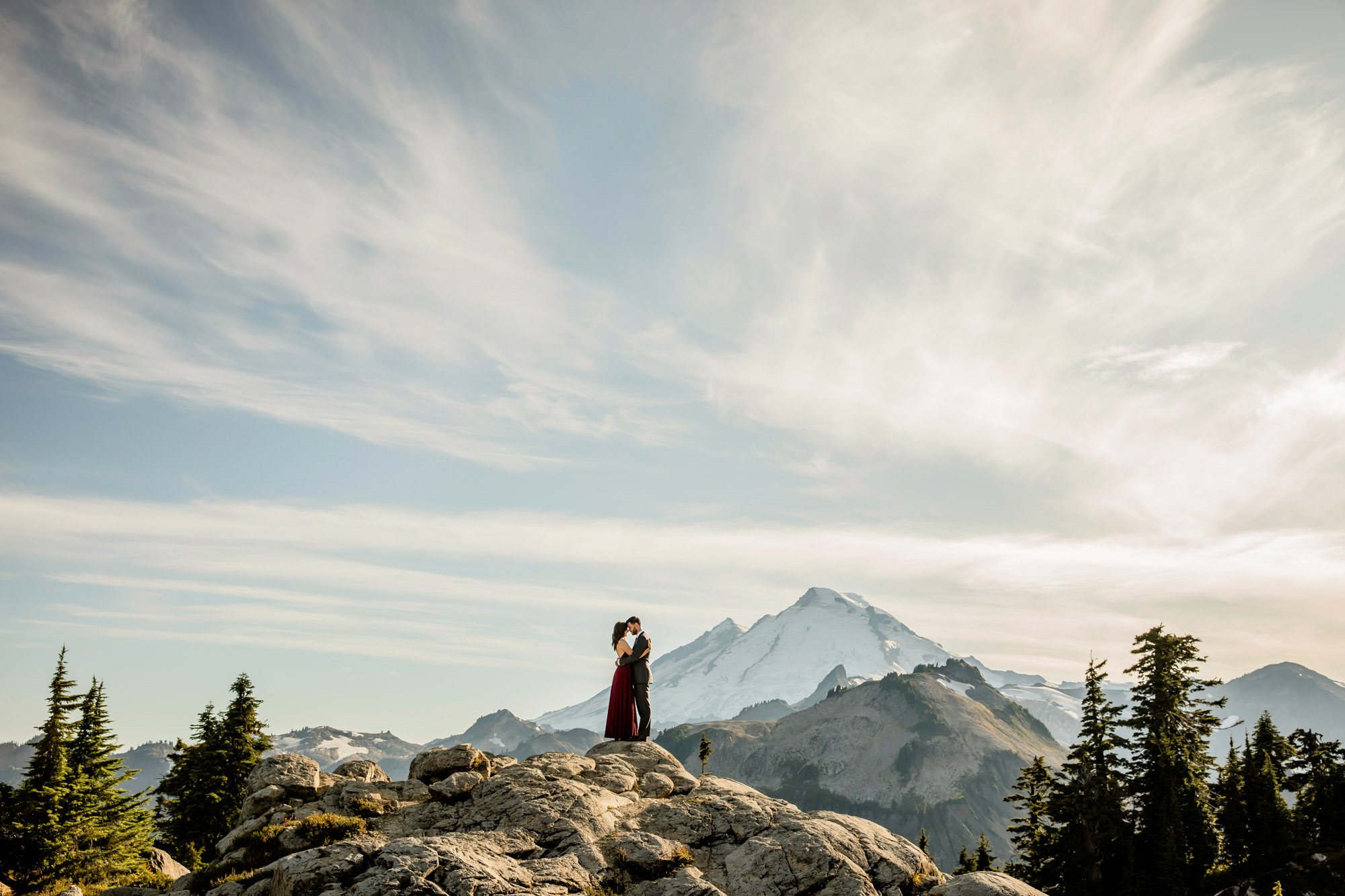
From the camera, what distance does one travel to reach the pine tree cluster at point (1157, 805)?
5850 centimetres

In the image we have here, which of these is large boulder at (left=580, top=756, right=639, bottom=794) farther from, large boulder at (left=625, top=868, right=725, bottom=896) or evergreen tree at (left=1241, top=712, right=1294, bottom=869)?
evergreen tree at (left=1241, top=712, right=1294, bottom=869)

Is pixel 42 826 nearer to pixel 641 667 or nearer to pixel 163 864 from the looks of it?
pixel 163 864

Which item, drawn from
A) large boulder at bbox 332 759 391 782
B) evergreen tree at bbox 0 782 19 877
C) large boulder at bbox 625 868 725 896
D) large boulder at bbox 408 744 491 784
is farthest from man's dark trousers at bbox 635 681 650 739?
evergreen tree at bbox 0 782 19 877

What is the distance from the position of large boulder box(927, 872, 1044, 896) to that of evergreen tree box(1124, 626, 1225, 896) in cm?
4604

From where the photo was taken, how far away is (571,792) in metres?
A: 26.8

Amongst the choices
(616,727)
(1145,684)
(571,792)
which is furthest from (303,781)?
(1145,684)

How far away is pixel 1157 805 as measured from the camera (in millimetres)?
62656

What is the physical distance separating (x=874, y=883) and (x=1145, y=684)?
53.3m

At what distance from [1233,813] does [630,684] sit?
78.0m

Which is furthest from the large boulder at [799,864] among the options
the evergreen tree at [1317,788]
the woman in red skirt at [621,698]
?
the evergreen tree at [1317,788]

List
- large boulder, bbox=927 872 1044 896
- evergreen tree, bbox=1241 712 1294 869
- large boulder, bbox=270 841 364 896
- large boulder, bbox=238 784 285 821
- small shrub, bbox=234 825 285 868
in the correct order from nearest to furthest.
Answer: large boulder, bbox=270 841 364 896, large boulder, bbox=927 872 1044 896, small shrub, bbox=234 825 285 868, large boulder, bbox=238 784 285 821, evergreen tree, bbox=1241 712 1294 869

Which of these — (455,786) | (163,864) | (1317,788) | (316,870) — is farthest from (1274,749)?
(163,864)

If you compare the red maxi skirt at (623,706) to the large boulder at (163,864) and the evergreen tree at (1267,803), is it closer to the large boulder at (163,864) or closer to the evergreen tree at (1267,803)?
the large boulder at (163,864)

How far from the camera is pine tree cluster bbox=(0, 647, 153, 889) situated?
42375 millimetres
